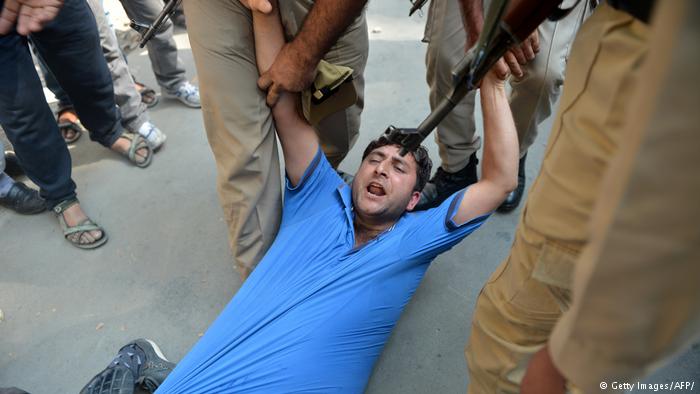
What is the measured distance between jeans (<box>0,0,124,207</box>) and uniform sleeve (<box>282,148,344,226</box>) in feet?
3.19

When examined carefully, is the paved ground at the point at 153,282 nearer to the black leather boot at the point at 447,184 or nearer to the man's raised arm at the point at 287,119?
the black leather boot at the point at 447,184

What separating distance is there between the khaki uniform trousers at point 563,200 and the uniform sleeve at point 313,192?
0.65 m

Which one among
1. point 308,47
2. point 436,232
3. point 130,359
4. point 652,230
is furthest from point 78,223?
point 652,230

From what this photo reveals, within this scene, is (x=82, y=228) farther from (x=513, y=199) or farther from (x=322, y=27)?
(x=513, y=199)

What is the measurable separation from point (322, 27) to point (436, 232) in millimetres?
639

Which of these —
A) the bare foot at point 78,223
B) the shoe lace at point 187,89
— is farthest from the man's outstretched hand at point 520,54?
the shoe lace at point 187,89

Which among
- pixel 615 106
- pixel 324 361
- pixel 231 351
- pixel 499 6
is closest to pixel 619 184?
pixel 615 106

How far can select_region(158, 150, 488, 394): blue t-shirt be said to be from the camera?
1.27m

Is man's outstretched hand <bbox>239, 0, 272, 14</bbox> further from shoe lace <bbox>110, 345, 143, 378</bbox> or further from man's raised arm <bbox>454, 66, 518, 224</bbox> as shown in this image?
shoe lace <bbox>110, 345, 143, 378</bbox>

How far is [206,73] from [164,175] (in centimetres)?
105

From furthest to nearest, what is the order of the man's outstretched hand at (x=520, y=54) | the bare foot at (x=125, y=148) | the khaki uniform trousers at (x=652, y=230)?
the bare foot at (x=125, y=148)
the man's outstretched hand at (x=520, y=54)
the khaki uniform trousers at (x=652, y=230)

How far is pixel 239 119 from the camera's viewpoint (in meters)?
1.41

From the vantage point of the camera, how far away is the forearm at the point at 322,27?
1263 millimetres

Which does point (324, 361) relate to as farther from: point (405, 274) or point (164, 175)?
point (164, 175)
